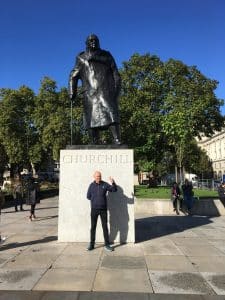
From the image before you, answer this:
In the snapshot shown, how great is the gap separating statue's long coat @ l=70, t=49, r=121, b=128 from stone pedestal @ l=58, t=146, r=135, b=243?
0.90 meters

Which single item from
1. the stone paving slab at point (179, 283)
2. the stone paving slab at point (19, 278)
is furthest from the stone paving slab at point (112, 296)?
the stone paving slab at point (19, 278)

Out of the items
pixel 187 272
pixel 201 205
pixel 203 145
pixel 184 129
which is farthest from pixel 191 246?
pixel 203 145

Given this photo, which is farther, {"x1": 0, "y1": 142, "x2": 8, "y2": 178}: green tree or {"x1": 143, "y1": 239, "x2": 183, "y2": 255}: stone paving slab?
{"x1": 0, "y1": 142, "x2": 8, "y2": 178}: green tree

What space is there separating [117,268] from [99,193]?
2121 millimetres

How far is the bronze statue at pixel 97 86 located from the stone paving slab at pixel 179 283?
418cm

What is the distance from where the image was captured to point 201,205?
18.2 m

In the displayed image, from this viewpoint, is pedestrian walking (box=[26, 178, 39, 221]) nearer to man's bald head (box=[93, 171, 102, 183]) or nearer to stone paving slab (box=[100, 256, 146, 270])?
man's bald head (box=[93, 171, 102, 183])

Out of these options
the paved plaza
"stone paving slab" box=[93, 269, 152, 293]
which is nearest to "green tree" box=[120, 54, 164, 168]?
the paved plaza

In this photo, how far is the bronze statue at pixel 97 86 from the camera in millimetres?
10141

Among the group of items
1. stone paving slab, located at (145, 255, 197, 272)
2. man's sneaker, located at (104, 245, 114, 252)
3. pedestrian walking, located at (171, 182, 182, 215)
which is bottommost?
stone paving slab, located at (145, 255, 197, 272)

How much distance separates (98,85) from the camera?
10328mm

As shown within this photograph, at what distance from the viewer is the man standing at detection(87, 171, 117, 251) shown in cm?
877

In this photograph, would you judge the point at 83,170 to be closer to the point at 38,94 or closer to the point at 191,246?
the point at 191,246

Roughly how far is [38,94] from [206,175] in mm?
58297
